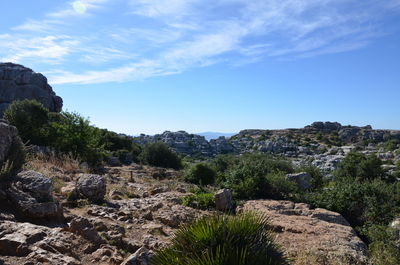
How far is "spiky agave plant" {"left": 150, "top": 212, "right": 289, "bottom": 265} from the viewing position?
3.43m

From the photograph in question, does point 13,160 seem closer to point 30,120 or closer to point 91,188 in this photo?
point 91,188

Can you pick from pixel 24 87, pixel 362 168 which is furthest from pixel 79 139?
pixel 24 87

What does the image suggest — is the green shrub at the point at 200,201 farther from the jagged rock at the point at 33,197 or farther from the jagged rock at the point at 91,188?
the jagged rock at the point at 33,197

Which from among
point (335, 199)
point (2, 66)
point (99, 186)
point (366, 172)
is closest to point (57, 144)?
point (99, 186)

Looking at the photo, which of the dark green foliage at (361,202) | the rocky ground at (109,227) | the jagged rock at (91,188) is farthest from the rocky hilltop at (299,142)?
the jagged rock at (91,188)

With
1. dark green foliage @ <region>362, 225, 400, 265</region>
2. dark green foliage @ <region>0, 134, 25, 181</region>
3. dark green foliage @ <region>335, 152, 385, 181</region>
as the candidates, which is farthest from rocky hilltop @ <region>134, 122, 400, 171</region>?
dark green foliage @ <region>0, 134, 25, 181</region>

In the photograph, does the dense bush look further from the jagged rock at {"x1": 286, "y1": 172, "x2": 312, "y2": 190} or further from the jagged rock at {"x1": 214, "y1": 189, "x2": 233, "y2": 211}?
the jagged rock at {"x1": 286, "y1": 172, "x2": 312, "y2": 190}

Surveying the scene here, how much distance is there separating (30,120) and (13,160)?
51.9ft

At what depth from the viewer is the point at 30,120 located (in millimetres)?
20609

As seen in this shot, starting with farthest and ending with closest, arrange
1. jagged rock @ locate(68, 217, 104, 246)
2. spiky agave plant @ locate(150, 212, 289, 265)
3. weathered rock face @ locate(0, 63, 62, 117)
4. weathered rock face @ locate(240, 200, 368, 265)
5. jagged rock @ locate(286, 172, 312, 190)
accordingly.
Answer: weathered rock face @ locate(0, 63, 62, 117) → jagged rock @ locate(286, 172, 312, 190) → weathered rock face @ locate(240, 200, 368, 265) → jagged rock @ locate(68, 217, 104, 246) → spiky agave plant @ locate(150, 212, 289, 265)

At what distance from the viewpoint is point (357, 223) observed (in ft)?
31.4

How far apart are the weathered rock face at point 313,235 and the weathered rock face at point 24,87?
1505 inches

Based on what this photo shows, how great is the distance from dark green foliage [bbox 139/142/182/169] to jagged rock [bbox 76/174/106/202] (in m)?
21.8

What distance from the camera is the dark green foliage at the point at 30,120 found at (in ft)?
62.0
